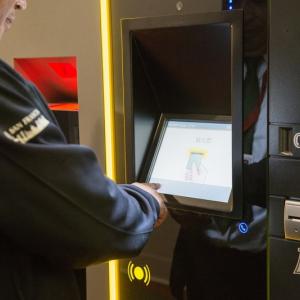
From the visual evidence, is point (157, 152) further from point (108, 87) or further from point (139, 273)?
point (139, 273)

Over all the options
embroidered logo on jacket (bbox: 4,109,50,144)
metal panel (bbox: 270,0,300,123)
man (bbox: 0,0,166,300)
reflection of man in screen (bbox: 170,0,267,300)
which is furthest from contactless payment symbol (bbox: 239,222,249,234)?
embroidered logo on jacket (bbox: 4,109,50,144)

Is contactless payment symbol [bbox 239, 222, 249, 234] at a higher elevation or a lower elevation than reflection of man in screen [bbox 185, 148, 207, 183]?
lower

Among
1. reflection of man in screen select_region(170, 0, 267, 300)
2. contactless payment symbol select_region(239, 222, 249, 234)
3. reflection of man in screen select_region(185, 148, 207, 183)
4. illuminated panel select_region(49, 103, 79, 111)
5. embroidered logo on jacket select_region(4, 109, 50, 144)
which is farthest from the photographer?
illuminated panel select_region(49, 103, 79, 111)

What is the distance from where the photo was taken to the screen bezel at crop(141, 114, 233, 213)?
1686mm

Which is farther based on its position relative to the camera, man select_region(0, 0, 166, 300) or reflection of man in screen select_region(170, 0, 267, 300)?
reflection of man in screen select_region(170, 0, 267, 300)

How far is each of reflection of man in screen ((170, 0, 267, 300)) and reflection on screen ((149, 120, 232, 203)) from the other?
0.09 metres

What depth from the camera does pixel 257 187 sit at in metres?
1.58

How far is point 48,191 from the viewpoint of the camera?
1.04 metres

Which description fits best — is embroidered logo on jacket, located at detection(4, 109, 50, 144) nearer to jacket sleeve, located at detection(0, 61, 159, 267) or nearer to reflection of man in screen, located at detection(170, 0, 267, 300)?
jacket sleeve, located at detection(0, 61, 159, 267)

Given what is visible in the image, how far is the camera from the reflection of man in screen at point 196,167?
68.5 inches

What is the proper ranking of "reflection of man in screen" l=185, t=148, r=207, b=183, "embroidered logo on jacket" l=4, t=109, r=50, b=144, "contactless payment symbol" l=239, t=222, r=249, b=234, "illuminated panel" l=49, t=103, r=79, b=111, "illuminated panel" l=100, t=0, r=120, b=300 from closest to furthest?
"embroidered logo on jacket" l=4, t=109, r=50, b=144, "contactless payment symbol" l=239, t=222, r=249, b=234, "reflection of man in screen" l=185, t=148, r=207, b=183, "illuminated panel" l=100, t=0, r=120, b=300, "illuminated panel" l=49, t=103, r=79, b=111

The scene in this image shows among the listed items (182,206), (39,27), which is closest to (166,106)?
(182,206)

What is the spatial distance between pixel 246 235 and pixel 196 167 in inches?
11.3

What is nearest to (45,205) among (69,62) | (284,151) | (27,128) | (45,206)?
(45,206)
